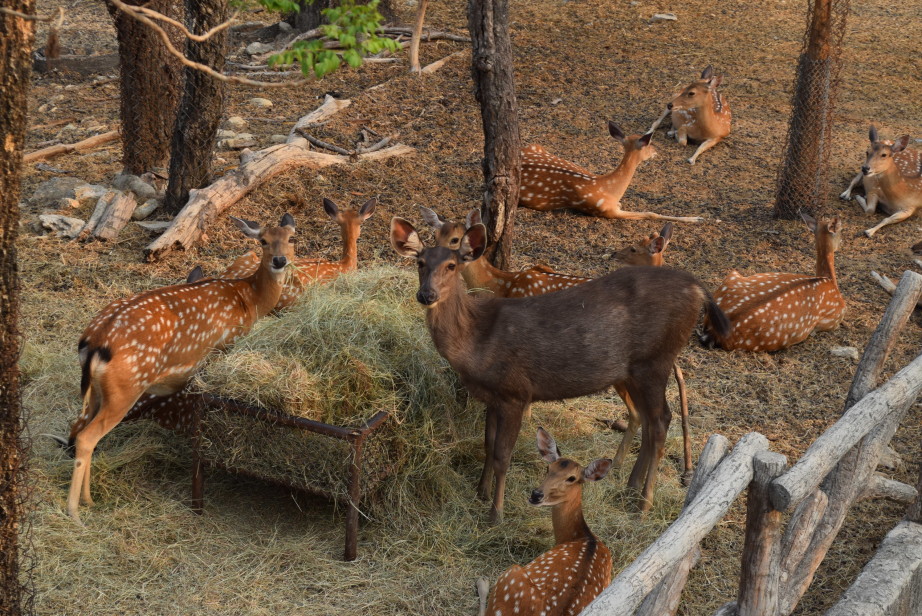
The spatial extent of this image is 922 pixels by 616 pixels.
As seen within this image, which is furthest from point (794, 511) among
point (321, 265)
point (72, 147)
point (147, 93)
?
point (72, 147)

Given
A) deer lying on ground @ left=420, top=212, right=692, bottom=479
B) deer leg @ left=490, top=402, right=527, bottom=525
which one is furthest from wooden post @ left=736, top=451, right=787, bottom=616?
deer lying on ground @ left=420, top=212, right=692, bottom=479

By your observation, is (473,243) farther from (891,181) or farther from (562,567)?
(891,181)

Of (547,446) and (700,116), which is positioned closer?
(547,446)

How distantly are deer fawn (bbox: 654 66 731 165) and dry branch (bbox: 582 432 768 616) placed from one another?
6.85m

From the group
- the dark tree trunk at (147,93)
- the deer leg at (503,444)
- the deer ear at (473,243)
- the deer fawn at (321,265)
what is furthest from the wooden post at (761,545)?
the dark tree trunk at (147,93)

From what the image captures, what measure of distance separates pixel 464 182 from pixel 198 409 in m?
4.73

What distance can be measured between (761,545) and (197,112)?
611 centimetres

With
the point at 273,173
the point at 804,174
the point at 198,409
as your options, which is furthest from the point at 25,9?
the point at 804,174

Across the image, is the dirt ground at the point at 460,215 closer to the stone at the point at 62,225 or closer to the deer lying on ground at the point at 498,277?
the stone at the point at 62,225

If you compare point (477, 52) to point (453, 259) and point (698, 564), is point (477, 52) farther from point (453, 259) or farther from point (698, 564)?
point (698, 564)

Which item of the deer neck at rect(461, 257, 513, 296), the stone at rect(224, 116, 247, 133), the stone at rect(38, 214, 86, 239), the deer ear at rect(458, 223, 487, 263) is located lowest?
the stone at rect(38, 214, 86, 239)

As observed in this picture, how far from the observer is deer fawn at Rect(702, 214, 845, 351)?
6.97 m

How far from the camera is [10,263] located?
3.42 metres

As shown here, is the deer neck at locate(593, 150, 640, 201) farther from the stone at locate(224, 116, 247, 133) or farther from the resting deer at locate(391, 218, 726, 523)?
the stone at locate(224, 116, 247, 133)
